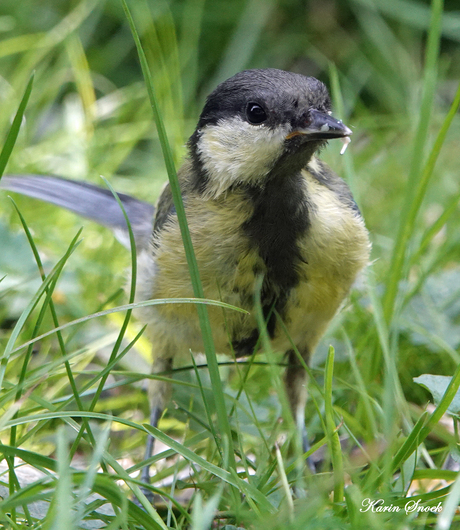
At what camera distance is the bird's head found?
1916 millimetres

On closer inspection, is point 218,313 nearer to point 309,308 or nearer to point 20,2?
point 309,308

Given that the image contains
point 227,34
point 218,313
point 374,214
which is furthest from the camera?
point 227,34

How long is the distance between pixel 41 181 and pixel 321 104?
1.55m

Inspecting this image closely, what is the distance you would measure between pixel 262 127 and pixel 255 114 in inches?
2.0

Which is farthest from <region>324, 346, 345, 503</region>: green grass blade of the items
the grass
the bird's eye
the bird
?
the bird's eye

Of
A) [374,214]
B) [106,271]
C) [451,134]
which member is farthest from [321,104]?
[451,134]

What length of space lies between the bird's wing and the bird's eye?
41.6 inches

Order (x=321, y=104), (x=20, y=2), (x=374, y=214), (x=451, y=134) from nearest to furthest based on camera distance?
(x=321, y=104), (x=374, y=214), (x=451, y=134), (x=20, y=2)

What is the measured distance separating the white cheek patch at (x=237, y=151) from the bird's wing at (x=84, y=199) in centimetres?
86

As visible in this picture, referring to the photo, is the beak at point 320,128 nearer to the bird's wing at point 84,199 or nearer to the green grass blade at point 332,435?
the green grass blade at point 332,435

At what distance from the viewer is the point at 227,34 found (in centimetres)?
507

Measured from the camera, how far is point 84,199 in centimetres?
308

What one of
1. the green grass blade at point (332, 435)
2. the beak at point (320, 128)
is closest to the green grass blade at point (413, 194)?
the beak at point (320, 128)

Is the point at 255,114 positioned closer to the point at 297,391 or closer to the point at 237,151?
the point at 237,151
